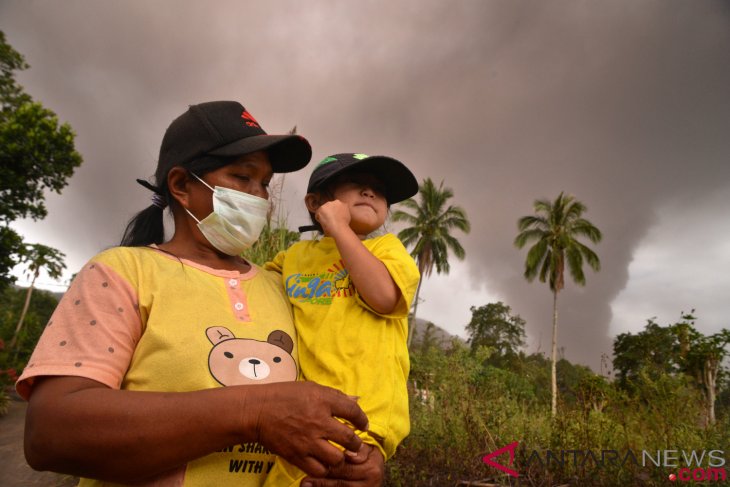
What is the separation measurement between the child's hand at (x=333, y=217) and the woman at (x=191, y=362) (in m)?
0.26

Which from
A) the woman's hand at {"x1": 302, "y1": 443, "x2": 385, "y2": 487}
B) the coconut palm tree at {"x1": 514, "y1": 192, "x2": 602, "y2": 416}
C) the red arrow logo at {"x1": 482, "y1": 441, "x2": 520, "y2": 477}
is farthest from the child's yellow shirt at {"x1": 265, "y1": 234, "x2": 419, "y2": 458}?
the coconut palm tree at {"x1": 514, "y1": 192, "x2": 602, "y2": 416}

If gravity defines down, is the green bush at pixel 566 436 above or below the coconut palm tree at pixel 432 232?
below

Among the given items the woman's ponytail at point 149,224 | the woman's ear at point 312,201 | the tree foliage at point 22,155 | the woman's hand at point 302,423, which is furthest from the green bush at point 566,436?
the tree foliage at point 22,155

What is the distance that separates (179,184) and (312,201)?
58 cm

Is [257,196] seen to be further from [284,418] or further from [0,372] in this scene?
[0,372]

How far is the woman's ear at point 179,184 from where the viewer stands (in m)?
1.52

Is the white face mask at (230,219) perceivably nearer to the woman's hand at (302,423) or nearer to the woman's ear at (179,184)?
the woman's ear at (179,184)

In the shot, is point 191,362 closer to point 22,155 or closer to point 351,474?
point 351,474

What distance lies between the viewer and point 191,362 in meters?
1.11

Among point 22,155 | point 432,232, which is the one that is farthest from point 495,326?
point 22,155

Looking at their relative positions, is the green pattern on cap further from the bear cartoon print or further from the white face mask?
the bear cartoon print

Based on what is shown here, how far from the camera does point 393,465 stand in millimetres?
3996

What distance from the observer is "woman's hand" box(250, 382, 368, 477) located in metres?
0.97

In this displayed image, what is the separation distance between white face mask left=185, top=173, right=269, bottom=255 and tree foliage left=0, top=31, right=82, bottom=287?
45.1ft
